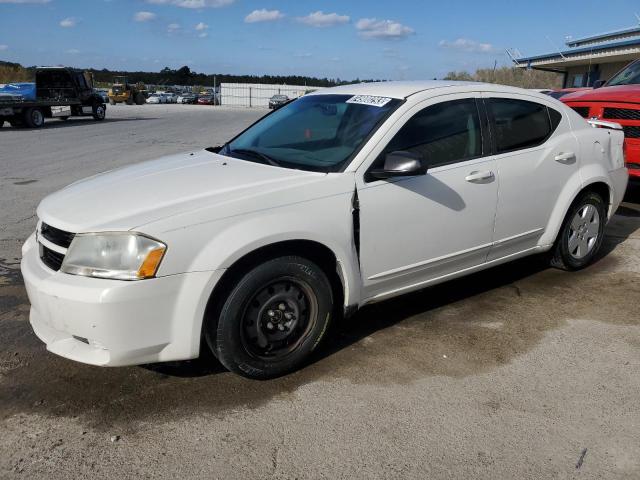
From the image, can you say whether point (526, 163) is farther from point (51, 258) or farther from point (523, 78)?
point (523, 78)

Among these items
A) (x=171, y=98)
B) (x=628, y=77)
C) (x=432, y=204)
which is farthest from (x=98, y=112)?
(x=171, y=98)

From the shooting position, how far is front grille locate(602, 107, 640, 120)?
7358 millimetres

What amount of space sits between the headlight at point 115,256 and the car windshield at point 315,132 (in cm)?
118

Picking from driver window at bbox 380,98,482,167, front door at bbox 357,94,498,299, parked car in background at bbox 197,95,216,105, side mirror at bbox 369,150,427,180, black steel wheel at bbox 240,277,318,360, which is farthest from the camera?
parked car in background at bbox 197,95,216,105

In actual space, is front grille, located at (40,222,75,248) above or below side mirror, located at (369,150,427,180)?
below

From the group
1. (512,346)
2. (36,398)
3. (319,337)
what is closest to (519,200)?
(512,346)

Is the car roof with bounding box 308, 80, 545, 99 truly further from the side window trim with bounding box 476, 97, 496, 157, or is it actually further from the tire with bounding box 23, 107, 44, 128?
the tire with bounding box 23, 107, 44, 128

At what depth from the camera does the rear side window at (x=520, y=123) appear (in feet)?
14.2

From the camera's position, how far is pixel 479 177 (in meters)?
4.05

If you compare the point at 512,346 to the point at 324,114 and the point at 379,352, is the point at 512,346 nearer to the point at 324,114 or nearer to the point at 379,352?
the point at 379,352

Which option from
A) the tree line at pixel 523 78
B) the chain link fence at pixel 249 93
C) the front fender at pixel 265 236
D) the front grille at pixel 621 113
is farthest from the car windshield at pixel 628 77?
the chain link fence at pixel 249 93

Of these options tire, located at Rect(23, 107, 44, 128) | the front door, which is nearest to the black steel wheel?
the front door

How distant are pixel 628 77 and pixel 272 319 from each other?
8.25 m

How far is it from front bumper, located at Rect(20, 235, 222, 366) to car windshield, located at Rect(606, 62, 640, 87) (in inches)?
327
